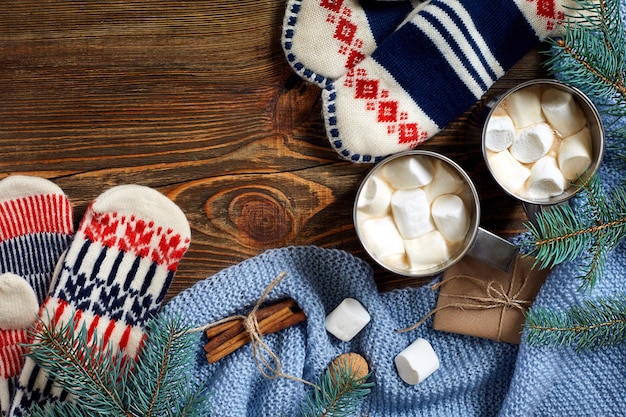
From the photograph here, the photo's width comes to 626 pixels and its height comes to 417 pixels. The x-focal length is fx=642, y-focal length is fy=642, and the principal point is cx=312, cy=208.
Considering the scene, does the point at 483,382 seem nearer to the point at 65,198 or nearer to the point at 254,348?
the point at 254,348

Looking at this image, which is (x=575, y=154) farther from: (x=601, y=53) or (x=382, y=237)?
(x=382, y=237)

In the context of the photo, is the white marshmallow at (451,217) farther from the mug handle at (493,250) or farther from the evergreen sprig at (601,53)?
the evergreen sprig at (601,53)

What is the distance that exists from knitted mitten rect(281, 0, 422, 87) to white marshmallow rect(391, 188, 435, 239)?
0.21 metres

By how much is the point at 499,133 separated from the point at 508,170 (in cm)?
6

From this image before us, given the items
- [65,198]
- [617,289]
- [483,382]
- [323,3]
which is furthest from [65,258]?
[617,289]

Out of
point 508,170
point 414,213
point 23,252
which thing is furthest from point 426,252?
point 23,252

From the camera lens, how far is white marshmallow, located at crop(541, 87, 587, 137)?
36.0 inches

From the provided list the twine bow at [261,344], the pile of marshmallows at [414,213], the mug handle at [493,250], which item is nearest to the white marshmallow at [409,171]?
the pile of marshmallows at [414,213]

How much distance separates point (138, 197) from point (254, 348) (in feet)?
0.94

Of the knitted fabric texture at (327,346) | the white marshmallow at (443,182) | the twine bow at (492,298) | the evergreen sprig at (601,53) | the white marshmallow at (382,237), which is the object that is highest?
the evergreen sprig at (601,53)

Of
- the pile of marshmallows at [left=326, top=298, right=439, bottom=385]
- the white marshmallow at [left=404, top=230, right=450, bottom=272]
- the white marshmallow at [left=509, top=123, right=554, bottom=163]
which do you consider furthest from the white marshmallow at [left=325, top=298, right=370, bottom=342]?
the white marshmallow at [left=509, top=123, right=554, bottom=163]

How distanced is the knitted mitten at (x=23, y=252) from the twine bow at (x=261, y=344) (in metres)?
0.27

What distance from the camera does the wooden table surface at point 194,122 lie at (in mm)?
953

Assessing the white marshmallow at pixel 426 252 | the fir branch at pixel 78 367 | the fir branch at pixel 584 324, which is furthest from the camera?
the white marshmallow at pixel 426 252
